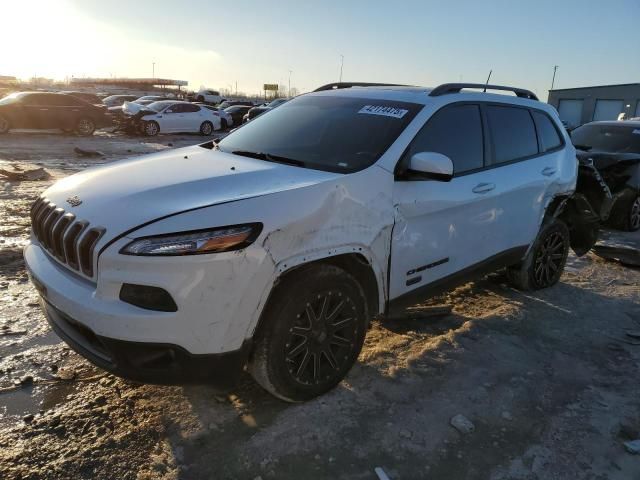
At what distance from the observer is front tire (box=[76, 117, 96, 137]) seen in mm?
18641

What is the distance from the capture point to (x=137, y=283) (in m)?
2.25

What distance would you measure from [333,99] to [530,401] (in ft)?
8.32

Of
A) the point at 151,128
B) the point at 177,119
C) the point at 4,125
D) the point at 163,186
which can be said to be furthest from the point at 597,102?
the point at 163,186

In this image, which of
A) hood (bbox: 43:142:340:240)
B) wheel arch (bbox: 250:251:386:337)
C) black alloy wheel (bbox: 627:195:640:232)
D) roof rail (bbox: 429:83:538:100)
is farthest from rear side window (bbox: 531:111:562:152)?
black alloy wheel (bbox: 627:195:640:232)

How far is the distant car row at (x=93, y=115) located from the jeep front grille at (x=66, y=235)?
15.8 m

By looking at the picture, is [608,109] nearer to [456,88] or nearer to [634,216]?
[634,216]

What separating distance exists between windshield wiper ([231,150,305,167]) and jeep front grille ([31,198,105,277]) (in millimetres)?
1240

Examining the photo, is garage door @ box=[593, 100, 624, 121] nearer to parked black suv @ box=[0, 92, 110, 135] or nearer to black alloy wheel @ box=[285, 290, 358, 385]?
parked black suv @ box=[0, 92, 110, 135]

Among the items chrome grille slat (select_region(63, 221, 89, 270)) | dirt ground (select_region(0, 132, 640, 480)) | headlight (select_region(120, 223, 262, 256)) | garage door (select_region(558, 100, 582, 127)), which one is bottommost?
dirt ground (select_region(0, 132, 640, 480))

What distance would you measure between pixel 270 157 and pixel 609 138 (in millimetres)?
7551

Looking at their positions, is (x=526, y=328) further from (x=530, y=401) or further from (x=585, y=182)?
(x=585, y=182)

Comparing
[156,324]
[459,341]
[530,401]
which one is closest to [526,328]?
[459,341]

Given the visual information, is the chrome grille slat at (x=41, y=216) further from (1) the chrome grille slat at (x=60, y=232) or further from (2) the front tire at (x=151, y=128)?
(2) the front tire at (x=151, y=128)

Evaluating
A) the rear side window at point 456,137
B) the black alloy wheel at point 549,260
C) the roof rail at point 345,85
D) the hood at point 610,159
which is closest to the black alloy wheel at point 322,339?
the rear side window at point 456,137
